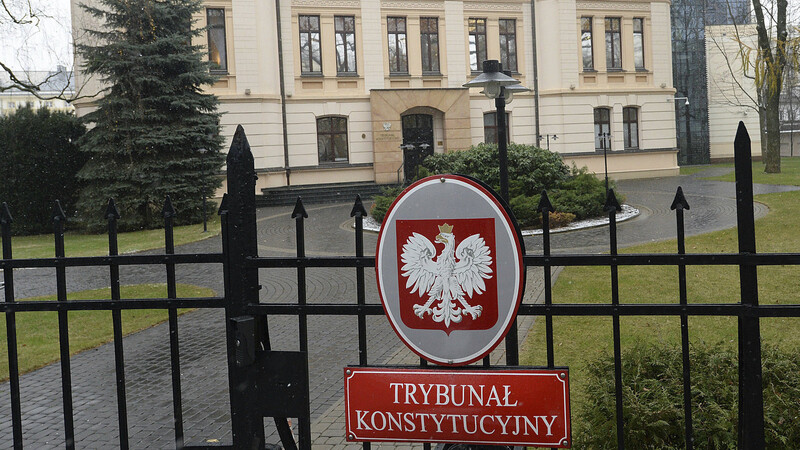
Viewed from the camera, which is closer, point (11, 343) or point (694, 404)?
point (11, 343)

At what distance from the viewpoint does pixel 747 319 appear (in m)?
2.88

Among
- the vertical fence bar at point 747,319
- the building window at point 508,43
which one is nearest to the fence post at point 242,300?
the vertical fence bar at point 747,319

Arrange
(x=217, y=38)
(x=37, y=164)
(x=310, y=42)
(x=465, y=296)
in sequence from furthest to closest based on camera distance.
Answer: (x=310, y=42) < (x=217, y=38) < (x=37, y=164) < (x=465, y=296)

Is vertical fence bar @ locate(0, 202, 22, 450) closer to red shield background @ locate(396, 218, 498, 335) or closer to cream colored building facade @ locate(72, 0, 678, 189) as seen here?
red shield background @ locate(396, 218, 498, 335)

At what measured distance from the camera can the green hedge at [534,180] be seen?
18.6 metres

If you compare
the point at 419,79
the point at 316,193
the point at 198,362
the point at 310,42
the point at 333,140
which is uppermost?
the point at 310,42

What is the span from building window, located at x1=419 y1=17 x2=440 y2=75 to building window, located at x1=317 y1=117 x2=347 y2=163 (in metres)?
4.82

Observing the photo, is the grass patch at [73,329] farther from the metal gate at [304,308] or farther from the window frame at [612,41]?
the window frame at [612,41]

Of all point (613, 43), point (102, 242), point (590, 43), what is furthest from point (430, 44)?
point (102, 242)

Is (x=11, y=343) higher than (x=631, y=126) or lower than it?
lower

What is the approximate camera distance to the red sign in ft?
9.26

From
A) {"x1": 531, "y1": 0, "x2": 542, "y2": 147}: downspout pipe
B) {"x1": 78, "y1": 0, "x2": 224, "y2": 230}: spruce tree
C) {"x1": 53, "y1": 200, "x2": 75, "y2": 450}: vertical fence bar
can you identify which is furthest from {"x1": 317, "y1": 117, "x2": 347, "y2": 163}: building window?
{"x1": 53, "y1": 200, "x2": 75, "y2": 450}: vertical fence bar

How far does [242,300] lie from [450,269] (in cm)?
96

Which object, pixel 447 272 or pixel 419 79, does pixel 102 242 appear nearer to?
pixel 419 79
